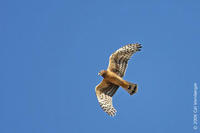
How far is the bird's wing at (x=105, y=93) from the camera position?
2270cm

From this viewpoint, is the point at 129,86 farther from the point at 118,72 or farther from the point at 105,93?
the point at 105,93

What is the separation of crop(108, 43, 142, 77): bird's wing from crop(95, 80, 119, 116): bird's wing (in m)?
0.90

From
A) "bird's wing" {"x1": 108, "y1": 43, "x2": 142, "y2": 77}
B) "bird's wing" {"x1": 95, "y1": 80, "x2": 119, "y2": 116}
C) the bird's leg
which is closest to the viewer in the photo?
the bird's leg

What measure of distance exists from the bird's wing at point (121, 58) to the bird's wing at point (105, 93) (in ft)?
2.94

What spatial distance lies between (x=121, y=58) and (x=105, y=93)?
1998 millimetres

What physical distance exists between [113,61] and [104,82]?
1164 mm

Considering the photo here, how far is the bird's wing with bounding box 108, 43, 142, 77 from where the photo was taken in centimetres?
2234

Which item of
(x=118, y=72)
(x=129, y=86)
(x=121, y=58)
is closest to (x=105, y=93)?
(x=118, y=72)

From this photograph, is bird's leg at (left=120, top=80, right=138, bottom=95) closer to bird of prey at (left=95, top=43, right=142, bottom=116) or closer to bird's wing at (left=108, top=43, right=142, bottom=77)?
bird of prey at (left=95, top=43, right=142, bottom=116)

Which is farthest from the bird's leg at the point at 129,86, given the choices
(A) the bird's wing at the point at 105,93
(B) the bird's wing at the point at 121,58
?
(A) the bird's wing at the point at 105,93

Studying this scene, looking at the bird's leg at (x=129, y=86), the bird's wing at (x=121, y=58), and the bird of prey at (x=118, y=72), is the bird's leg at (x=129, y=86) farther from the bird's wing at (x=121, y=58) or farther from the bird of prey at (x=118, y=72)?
the bird's wing at (x=121, y=58)

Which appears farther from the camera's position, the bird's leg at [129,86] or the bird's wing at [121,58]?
the bird's wing at [121,58]

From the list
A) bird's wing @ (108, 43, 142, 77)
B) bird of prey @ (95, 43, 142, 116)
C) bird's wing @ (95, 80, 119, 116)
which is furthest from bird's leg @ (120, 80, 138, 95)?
bird's wing @ (95, 80, 119, 116)

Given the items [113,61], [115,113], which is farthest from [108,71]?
[115,113]
